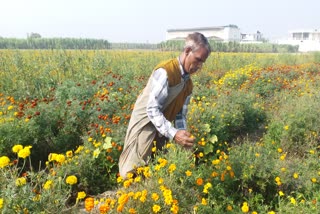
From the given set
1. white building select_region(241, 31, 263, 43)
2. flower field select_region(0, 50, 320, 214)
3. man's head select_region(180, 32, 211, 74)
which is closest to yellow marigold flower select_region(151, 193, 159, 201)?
flower field select_region(0, 50, 320, 214)

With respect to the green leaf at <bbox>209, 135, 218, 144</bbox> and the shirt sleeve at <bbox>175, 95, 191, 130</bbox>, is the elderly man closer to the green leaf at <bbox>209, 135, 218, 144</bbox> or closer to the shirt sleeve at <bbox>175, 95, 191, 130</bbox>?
the shirt sleeve at <bbox>175, 95, 191, 130</bbox>

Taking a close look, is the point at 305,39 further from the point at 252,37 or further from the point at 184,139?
the point at 184,139

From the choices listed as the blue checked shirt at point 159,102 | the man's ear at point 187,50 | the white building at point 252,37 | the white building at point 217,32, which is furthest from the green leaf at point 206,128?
the white building at point 252,37

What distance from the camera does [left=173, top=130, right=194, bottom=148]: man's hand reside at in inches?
83.2

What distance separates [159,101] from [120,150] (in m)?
1.08

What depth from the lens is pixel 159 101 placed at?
231 centimetres

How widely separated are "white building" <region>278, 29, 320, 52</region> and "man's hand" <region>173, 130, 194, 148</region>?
5377 cm

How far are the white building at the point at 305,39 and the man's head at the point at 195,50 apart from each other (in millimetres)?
53528

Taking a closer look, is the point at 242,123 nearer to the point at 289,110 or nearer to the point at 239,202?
the point at 289,110

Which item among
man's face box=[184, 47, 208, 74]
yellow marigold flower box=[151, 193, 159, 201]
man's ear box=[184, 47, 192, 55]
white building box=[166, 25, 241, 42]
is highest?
white building box=[166, 25, 241, 42]

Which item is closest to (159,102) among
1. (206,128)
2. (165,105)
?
(165,105)

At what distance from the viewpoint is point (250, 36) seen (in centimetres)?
7375

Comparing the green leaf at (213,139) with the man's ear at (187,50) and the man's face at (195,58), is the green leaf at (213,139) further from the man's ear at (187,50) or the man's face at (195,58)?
the man's ear at (187,50)

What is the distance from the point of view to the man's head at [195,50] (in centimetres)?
215
